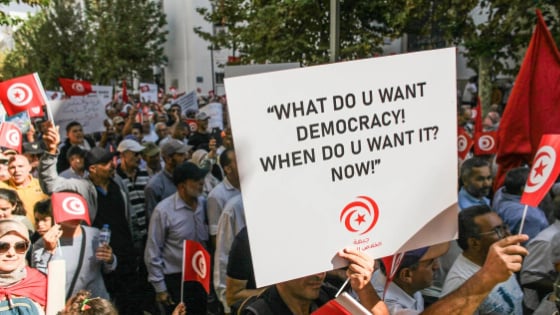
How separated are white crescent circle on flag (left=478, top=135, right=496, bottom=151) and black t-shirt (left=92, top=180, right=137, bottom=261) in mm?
4126

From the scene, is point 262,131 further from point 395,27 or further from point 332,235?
point 395,27

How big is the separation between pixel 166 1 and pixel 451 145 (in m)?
39.8

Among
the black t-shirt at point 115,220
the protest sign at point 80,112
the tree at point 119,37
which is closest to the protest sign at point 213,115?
the protest sign at point 80,112

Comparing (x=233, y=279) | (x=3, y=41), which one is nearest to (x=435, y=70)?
(x=233, y=279)

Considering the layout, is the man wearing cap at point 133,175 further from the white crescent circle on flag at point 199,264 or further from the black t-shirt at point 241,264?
the black t-shirt at point 241,264

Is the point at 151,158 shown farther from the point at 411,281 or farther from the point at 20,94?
the point at 411,281

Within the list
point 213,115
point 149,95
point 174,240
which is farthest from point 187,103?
point 174,240

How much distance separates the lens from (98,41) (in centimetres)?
3356

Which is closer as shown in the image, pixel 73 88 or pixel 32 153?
pixel 32 153

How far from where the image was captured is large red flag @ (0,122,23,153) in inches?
193

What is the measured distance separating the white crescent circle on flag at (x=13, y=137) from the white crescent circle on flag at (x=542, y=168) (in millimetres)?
4067

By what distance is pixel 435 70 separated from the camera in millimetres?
2385

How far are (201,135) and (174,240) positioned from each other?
5317 mm

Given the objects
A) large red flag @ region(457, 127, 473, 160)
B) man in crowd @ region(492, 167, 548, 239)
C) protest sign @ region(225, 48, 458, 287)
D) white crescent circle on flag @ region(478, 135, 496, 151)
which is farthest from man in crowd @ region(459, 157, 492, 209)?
protest sign @ region(225, 48, 458, 287)
